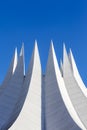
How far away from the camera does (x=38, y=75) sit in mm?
18797

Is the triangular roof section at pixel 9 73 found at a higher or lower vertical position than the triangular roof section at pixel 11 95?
higher

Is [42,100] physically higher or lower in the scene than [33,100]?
higher

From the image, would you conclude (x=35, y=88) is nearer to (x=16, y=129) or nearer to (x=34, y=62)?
(x=34, y=62)

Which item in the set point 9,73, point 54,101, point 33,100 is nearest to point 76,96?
point 54,101

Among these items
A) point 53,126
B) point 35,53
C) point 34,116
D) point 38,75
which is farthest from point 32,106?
point 35,53

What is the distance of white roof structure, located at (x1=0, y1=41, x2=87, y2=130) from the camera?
14867mm

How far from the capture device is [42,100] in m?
17.3

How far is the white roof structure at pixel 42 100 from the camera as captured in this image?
1487 cm

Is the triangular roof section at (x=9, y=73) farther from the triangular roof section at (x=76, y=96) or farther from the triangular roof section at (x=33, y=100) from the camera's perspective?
the triangular roof section at (x=76, y=96)

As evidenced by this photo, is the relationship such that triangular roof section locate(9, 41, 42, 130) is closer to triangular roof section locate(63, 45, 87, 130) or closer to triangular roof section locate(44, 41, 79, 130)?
triangular roof section locate(44, 41, 79, 130)

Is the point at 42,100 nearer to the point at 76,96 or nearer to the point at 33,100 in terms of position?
the point at 33,100

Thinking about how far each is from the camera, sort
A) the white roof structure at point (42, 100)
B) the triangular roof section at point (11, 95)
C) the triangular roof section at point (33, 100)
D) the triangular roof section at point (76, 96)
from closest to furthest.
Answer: the triangular roof section at point (33, 100) < the white roof structure at point (42, 100) < the triangular roof section at point (76, 96) < the triangular roof section at point (11, 95)

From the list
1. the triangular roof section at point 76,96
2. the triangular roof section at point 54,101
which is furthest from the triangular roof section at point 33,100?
the triangular roof section at point 76,96

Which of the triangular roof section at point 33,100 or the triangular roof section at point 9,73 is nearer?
the triangular roof section at point 33,100
